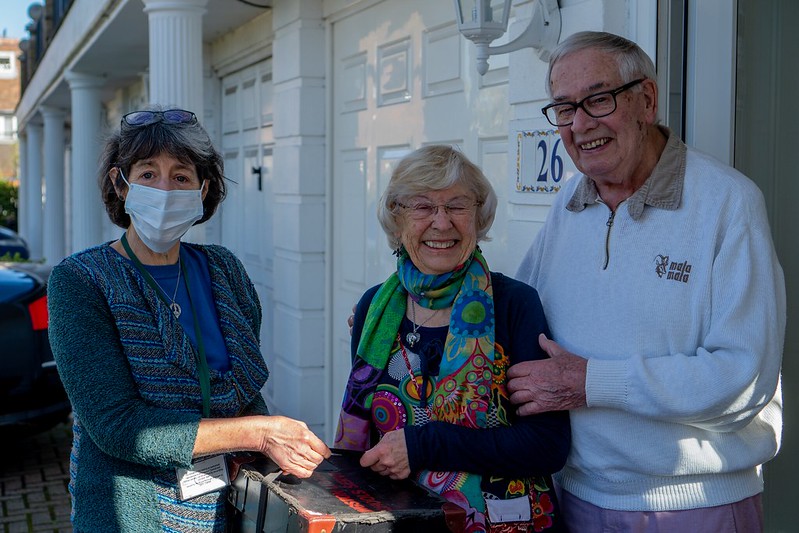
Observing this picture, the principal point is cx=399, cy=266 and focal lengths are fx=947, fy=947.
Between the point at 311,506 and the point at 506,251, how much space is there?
6.78 ft

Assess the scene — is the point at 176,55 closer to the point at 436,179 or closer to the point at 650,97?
the point at 436,179

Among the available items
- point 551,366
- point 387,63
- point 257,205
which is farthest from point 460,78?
point 257,205

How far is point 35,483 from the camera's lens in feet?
19.8

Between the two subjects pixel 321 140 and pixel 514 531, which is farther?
pixel 321 140

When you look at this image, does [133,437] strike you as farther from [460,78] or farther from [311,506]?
[460,78]

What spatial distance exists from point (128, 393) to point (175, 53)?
3.98 m

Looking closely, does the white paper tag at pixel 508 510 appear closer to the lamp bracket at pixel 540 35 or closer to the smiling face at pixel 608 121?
the smiling face at pixel 608 121

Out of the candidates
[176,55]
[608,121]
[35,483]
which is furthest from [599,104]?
[35,483]

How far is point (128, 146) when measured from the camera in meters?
2.35

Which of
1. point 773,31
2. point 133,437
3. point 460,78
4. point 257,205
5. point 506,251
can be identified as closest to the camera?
point 133,437

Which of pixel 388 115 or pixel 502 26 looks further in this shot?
pixel 388 115

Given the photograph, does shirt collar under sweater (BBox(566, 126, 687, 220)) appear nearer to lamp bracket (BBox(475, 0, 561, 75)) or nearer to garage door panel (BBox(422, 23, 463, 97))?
lamp bracket (BBox(475, 0, 561, 75))

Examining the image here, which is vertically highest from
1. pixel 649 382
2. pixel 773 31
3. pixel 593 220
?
pixel 773 31

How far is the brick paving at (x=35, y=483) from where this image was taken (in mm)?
5324
